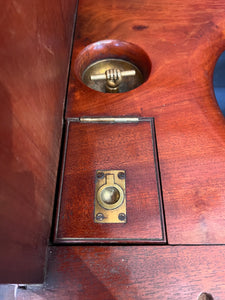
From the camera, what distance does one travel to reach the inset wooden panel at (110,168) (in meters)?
0.50

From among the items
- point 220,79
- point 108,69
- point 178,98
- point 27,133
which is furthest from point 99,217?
point 220,79

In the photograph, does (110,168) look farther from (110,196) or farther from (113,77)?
(113,77)

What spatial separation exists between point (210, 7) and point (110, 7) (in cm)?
35

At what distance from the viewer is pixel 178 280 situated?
1.51 ft

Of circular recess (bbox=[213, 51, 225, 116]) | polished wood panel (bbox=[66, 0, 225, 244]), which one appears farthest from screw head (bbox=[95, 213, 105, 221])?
circular recess (bbox=[213, 51, 225, 116])

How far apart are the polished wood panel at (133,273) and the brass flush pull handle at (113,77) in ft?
1.51

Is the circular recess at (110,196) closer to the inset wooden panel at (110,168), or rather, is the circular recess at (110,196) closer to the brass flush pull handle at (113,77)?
the inset wooden panel at (110,168)

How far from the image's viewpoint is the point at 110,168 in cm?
57

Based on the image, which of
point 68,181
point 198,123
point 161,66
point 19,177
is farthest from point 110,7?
point 19,177

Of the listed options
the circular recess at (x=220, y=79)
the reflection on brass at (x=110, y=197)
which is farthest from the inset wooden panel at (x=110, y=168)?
the circular recess at (x=220, y=79)

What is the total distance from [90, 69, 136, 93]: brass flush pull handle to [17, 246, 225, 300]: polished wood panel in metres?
0.46

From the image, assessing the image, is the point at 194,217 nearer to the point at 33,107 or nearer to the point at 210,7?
the point at 33,107

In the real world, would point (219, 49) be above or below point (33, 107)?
above

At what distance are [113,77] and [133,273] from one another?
505mm
